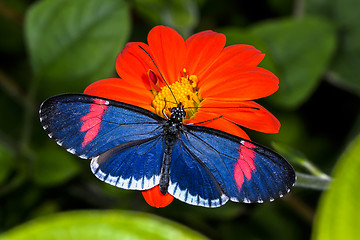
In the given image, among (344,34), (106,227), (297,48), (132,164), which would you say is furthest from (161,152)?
(344,34)

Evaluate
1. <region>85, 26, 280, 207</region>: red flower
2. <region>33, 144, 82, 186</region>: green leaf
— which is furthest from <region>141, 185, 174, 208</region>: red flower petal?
<region>33, 144, 82, 186</region>: green leaf

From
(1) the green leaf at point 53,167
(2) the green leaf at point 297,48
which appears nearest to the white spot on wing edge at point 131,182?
(1) the green leaf at point 53,167

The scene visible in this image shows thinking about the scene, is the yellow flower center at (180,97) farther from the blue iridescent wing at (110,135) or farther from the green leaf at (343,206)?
the green leaf at (343,206)

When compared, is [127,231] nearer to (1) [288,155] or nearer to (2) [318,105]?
(1) [288,155]

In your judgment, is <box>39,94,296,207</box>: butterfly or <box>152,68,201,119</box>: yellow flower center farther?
<box>152,68,201,119</box>: yellow flower center

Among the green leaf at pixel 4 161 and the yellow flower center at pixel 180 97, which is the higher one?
the yellow flower center at pixel 180 97

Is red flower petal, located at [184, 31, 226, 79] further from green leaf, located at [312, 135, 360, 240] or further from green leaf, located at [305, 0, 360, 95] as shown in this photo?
green leaf, located at [305, 0, 360, 95]
